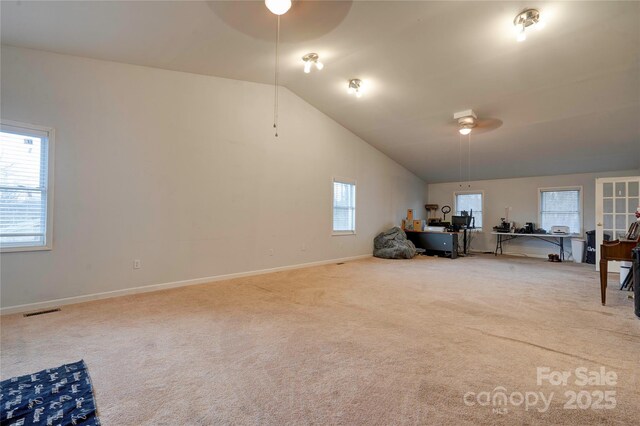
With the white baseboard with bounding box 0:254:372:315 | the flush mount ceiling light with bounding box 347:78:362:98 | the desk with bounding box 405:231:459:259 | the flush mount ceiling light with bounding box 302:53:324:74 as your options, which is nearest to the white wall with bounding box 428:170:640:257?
the desk with bounding box 405:231:459:259

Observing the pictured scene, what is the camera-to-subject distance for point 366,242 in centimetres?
721

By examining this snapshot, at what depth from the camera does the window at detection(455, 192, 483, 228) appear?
348 inches

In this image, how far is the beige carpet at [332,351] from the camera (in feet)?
4.99

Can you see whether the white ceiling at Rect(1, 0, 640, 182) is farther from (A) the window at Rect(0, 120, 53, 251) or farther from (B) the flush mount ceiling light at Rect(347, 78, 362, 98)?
(A) the window at Rect(0, 120, 53, 251)

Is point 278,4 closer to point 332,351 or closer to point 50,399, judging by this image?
point 332,351

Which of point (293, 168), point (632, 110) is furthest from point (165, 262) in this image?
point (632, 110)

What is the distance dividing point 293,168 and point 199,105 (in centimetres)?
194

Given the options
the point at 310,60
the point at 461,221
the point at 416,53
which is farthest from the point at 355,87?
the point at 461,221

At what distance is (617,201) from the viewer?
19.0ft

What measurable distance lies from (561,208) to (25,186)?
10366 mm

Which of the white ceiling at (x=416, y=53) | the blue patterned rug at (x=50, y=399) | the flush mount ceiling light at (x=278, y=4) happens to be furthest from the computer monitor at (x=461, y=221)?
the blue patterned rug at (x=50, y=399)

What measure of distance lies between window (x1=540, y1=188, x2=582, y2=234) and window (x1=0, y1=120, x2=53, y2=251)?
1001 centimetres

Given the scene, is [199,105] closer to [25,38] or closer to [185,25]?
[185,25]

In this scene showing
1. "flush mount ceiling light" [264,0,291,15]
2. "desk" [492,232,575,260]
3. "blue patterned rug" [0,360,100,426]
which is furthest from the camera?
"desk" [492,232,575,260]
